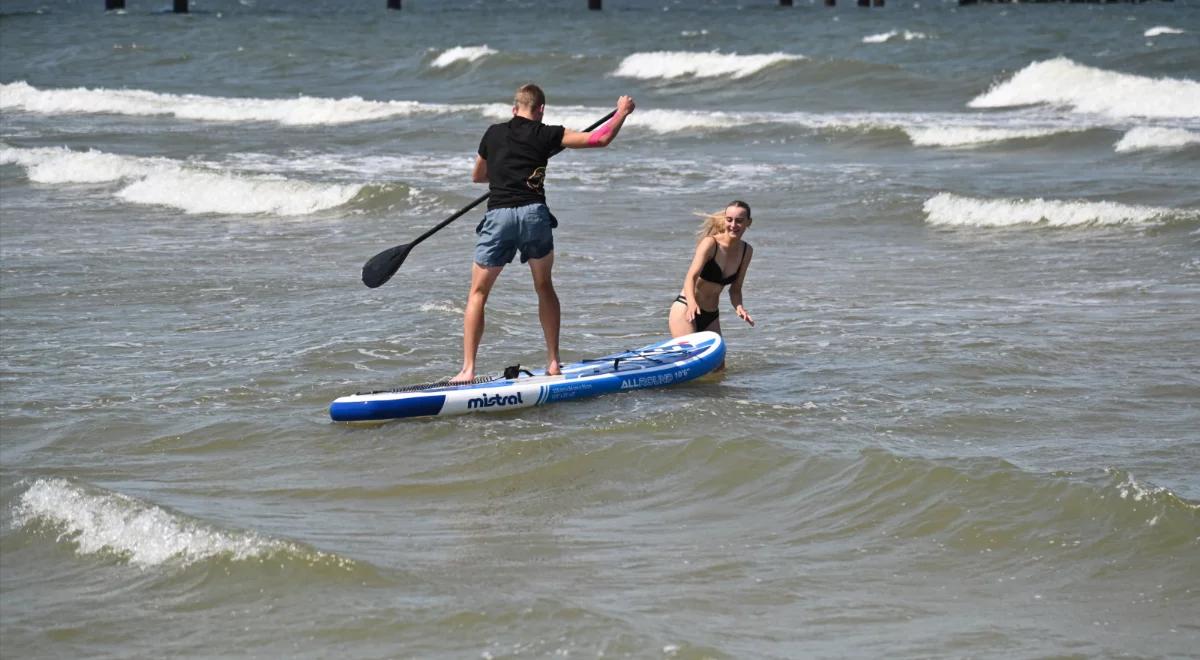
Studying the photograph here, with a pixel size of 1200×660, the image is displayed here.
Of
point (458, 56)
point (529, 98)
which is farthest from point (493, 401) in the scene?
point (458, 56)

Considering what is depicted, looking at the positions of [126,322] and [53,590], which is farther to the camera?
[126,322]

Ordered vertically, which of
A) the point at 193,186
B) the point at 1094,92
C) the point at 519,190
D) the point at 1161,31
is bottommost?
the point at 193,186

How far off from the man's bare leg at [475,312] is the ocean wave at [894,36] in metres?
37.2

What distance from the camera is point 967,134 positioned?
2420 centimetres

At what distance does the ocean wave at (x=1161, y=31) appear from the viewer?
4209 cm

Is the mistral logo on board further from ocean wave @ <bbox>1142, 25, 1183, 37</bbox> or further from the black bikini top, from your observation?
ocean wave @ <bbox>1142, 25, 1183, 37</bbox>

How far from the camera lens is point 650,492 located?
24.2 ft

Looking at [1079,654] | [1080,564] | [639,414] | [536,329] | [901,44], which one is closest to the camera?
[1079,654]

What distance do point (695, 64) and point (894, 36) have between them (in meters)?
7.74

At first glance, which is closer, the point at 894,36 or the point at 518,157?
the point at 518,157

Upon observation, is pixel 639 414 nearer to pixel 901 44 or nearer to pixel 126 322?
pixel 126 322

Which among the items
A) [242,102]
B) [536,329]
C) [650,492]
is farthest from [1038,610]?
[242,102]

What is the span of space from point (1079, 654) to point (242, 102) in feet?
95.5

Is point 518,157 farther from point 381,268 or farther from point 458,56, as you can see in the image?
point 458,56
